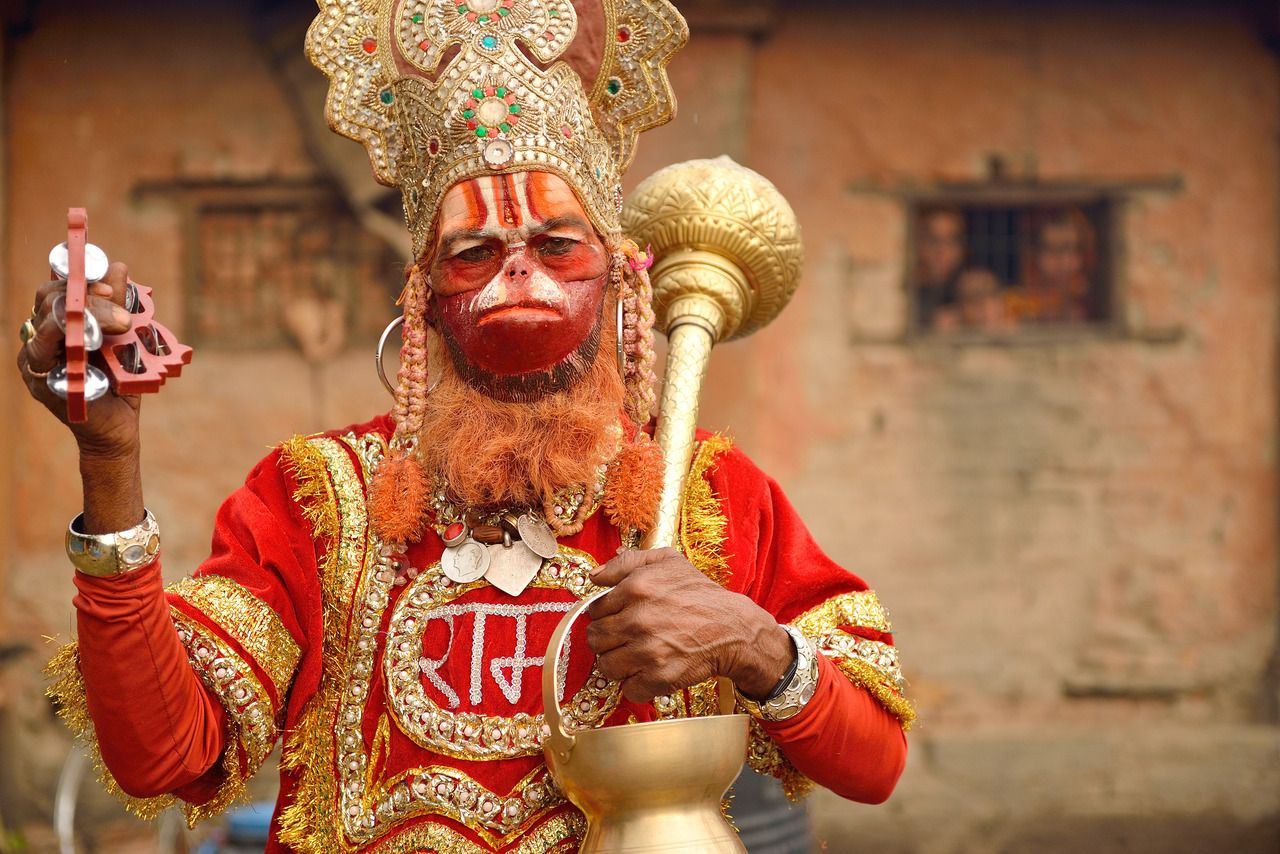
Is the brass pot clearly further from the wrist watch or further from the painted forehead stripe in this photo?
the painted forehead stripe

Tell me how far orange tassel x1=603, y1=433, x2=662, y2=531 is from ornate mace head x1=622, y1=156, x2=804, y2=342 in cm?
35

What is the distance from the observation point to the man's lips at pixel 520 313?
102 inches

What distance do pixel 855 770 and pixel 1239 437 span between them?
4.95 m

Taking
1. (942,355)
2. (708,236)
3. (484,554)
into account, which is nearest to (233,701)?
(484,554)

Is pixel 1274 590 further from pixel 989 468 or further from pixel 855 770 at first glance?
pixel 855 770

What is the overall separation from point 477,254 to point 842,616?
82cm

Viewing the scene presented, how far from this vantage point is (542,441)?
8.84 ft

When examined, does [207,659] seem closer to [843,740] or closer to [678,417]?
[678,417]

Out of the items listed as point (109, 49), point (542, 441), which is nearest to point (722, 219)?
point (542, 441)

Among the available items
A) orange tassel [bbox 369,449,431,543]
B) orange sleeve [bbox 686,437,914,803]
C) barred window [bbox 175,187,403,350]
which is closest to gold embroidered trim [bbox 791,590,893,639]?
orange sleeve [bbox 686,437,914,803]

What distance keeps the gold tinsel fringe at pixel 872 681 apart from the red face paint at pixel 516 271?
2.18ft

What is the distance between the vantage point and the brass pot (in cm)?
230

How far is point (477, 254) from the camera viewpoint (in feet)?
8.71

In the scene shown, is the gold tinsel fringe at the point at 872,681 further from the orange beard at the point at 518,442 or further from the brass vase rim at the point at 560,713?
the orange beard at the point at 518,442
